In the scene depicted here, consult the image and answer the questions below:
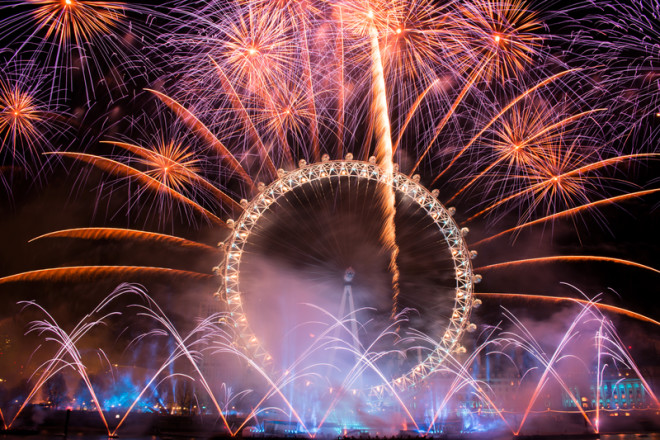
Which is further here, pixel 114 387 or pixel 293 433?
pixel 114 387

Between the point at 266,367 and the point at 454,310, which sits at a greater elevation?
the point at 454,310

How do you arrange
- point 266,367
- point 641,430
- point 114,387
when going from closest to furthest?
point 266,367 < point 641,430 < point 114,387

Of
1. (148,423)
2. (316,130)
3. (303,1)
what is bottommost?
(148,423)

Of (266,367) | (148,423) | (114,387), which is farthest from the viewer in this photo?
(114,387)

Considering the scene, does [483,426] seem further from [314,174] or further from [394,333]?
[314,174]

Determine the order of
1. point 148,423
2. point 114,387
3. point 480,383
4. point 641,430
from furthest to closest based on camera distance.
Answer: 1. point 480,383
2. point 114,387
3. point 641,430
4. point 148,423

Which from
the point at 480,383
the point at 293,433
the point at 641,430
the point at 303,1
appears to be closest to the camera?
the point at 303,1

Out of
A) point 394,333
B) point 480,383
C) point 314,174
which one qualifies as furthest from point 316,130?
point 480,383

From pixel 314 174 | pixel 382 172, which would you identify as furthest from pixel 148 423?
pixel 382 172

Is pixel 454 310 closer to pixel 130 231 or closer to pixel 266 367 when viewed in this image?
pixel 266 367
